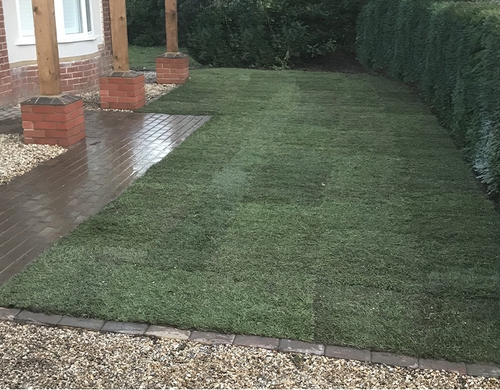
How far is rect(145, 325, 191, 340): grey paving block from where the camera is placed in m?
3.07

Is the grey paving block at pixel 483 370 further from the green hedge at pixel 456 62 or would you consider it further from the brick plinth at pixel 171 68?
the brick plinth at pixel 171 68

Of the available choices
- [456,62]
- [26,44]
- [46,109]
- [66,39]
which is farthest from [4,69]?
[456,62]

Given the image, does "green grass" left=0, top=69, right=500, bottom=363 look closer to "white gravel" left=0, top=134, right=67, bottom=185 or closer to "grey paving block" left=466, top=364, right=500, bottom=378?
"grey paving block" left=466, top=364, right=500, bottom=378

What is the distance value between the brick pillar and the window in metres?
0.48

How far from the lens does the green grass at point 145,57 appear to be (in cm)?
1499

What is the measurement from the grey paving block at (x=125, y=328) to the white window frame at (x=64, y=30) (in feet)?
23.7

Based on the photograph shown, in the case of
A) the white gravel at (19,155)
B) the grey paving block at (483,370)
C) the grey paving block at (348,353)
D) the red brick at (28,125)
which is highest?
the red brick at (28,125)

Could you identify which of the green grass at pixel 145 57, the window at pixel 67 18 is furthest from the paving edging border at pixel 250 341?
the green grass at pixel 145 57

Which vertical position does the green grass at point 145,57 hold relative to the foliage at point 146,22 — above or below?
below

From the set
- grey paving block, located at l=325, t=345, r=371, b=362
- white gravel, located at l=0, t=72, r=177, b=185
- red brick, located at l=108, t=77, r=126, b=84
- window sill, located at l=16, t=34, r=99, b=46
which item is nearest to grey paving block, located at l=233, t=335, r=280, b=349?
grey paving block, located at l=325, t=345, r=371, b=362

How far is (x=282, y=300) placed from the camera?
3.40 metres

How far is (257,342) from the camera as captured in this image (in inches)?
119

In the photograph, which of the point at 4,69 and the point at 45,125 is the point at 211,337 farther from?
the point at 4,69

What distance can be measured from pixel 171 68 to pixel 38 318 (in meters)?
8.58
